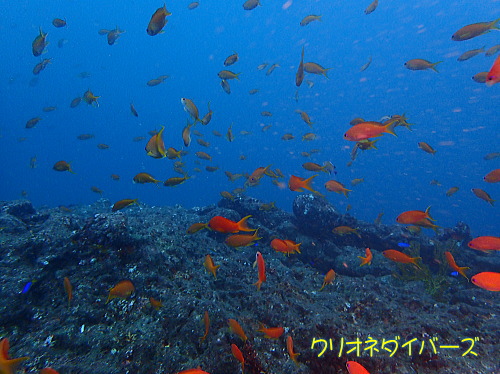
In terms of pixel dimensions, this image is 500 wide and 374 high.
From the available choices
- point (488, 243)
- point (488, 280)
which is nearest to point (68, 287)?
point (488, 280)

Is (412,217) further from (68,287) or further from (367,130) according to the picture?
(68,287)

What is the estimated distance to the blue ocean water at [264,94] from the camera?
77.3m

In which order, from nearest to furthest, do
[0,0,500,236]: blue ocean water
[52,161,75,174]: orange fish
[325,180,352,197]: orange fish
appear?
[325,180,352,197]: orange fish, [52,161,75,174]: orange fish, [0,0,500,236]: blue ocean water

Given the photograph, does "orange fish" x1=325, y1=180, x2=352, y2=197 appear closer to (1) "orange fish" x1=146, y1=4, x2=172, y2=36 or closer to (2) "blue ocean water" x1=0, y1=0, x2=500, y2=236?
(1) "orange fish" x1=146, y1=4, x2=172, y2=36

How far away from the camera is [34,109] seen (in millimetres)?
102188

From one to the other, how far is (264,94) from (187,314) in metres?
118

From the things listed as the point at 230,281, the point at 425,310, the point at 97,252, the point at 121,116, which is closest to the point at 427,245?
the point at 425,310

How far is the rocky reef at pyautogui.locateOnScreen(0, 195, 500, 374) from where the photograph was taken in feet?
10.6

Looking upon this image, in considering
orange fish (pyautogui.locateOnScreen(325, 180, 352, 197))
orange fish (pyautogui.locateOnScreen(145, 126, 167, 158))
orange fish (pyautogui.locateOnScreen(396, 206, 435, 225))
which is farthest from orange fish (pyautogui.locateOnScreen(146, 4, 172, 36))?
orange fish (pyautogui.locateOnScreen(396, 206, 435, 225))

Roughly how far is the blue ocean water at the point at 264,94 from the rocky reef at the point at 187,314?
66.3m

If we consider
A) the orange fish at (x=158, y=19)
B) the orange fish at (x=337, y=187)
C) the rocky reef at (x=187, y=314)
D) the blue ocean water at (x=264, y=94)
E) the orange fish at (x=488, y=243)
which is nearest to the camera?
the rocky reef at (x=187, y=314)

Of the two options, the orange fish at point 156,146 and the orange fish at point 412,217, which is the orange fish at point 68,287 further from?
the orange fish at point 412,217

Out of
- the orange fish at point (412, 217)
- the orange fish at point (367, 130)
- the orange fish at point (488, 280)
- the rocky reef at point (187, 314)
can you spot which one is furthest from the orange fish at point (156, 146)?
the orange fish at point (488, 280)

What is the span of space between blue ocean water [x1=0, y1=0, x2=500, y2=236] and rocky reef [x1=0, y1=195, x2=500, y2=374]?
218 ft
